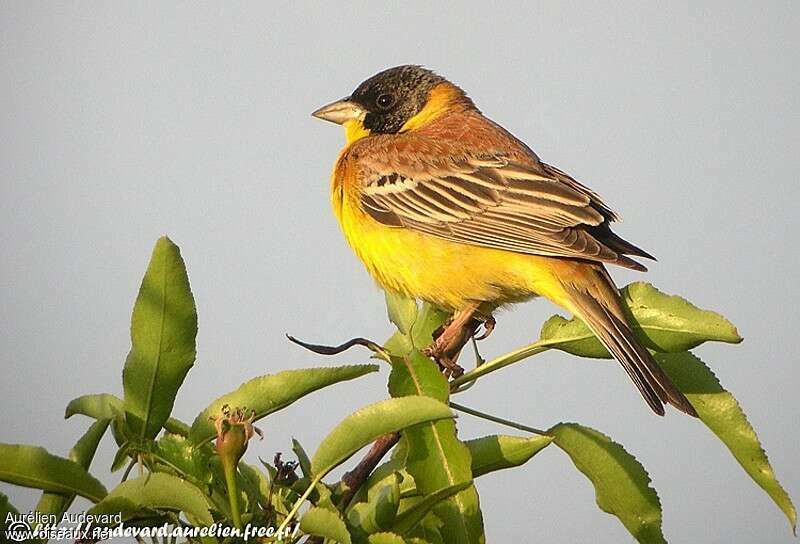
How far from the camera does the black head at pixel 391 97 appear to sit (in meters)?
5.99

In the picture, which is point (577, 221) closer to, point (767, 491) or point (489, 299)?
point (489, 299)

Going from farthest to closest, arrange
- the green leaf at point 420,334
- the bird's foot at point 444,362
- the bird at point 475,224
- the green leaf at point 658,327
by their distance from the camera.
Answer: the bird at point 475,224, the bird's foot at point 444,362, the green leaf at point 420,334, the green leaf at point 658,327

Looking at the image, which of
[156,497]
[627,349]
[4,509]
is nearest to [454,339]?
[627,349]

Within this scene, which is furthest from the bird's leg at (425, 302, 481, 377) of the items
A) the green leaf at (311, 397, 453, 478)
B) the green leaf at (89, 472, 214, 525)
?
the green leaf at (89, 472, 214, 525)

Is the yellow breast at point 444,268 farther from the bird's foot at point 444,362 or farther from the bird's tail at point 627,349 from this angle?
the bird's foot at point 444,362

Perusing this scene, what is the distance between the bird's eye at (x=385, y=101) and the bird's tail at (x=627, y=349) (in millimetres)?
2276

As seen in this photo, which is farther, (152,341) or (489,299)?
(489,299)

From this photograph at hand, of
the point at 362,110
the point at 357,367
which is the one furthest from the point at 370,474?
the point at 362,110

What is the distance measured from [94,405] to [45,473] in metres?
0.26

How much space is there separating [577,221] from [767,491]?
1.85 m

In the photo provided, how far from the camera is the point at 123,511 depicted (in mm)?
2346

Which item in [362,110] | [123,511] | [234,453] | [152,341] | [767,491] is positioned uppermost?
[362,110]

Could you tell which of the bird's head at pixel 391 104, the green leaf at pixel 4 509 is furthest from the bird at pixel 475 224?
the green leaf at pixel 4 509

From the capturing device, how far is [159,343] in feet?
8.39
